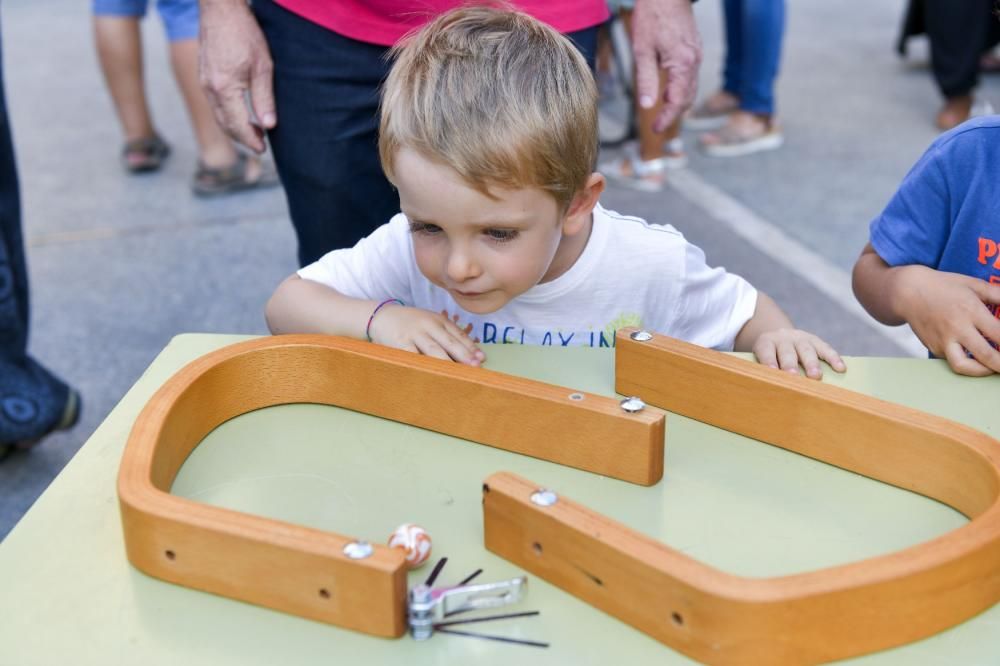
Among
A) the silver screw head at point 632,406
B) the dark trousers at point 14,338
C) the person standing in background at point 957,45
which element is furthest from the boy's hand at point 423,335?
the person standing in background at point 957,45

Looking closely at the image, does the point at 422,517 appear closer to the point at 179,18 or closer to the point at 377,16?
the point at 377,16

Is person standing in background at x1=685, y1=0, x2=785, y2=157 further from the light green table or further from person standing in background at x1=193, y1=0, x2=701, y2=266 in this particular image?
the light green table

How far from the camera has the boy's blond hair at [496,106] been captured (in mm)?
1181

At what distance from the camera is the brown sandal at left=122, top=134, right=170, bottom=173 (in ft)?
13.4

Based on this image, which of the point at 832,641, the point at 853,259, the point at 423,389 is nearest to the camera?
the point at 832,641

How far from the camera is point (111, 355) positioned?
9.33ft

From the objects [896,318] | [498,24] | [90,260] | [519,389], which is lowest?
[90,260]

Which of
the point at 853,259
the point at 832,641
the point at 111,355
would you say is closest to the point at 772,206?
the point at 853,259

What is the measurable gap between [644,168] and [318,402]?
2.78 m

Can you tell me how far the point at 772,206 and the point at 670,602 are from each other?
9.81 ft

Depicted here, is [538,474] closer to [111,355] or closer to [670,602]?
[670,602]

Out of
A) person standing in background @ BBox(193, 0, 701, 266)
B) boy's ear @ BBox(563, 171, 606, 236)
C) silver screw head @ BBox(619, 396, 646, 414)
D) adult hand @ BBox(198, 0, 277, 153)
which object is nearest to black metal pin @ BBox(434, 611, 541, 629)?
silver screw head @ BBox(619, 396, 646, 414)

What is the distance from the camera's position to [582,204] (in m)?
1.37

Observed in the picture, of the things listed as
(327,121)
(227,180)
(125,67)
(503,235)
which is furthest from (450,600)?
(125,67)
